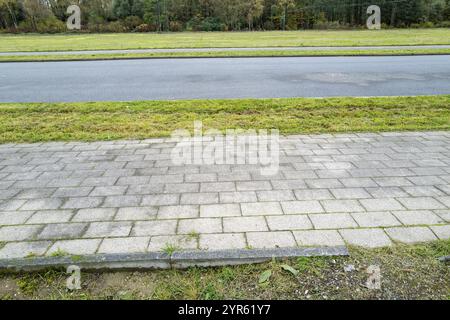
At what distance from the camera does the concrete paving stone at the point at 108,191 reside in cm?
382

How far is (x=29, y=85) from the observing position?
1029 cm

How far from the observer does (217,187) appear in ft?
13.0

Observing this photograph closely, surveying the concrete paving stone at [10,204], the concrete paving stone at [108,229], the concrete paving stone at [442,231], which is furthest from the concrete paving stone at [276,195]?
the concrete paving stone at [10,204]

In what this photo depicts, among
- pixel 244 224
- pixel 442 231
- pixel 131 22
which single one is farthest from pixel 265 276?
pixel 131 22

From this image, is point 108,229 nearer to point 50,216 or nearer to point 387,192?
point 50,216

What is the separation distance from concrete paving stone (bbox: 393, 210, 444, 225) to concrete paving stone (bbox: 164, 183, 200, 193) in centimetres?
229

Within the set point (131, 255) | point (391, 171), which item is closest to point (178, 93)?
point (391, 171)

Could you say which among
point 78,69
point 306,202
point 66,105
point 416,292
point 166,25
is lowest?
point 416,292

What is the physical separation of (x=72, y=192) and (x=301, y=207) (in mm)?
2791

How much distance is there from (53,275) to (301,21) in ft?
182

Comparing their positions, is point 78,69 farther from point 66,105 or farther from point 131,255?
point 131,255

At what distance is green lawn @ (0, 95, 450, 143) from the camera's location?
6.02 metres

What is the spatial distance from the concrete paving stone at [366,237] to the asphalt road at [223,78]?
19.3 feet

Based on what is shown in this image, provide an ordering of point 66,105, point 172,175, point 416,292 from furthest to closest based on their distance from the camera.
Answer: point 66,105 → point 172,175 → point 416,292
